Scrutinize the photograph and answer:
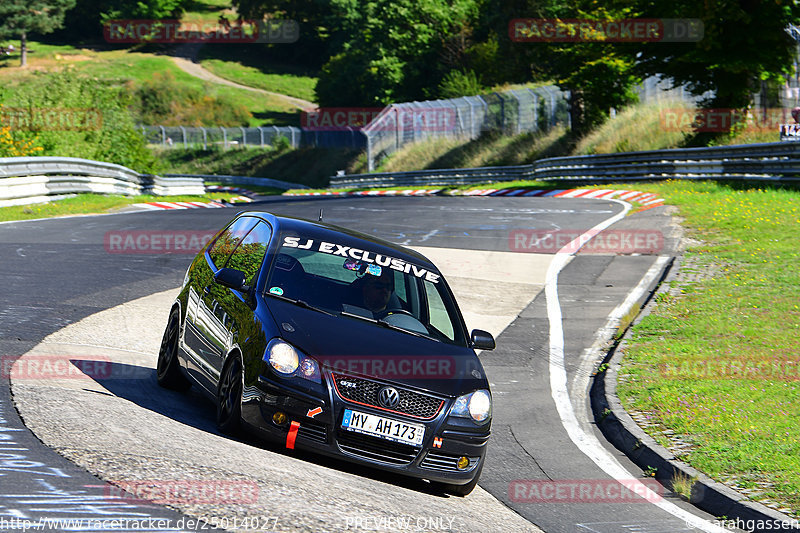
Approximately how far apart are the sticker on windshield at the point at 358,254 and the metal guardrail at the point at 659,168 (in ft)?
61.5

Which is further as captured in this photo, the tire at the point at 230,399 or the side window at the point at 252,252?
the side window at the point at 252,252

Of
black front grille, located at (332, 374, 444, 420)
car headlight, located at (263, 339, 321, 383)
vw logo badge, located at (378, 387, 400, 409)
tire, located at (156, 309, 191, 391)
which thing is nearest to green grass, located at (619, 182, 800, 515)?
black front grille, located at (332, 374, 444, 420)

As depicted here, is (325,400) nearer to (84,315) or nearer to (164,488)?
(164,488)

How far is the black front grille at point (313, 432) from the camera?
6363mm

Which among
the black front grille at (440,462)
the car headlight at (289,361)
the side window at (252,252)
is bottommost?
the black front grille at (440,462)

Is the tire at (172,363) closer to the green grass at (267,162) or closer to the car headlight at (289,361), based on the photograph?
the car headlight at (289,361)

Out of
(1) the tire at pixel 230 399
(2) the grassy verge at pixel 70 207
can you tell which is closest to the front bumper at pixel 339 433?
(1) the tire at pixel 230 399

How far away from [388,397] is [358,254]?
1.67 m

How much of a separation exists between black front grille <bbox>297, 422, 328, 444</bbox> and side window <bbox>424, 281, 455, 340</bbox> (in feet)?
5.06

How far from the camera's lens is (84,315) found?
10.5 m

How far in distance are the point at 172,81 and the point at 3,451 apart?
104 m

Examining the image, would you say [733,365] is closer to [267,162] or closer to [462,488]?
[462,488]

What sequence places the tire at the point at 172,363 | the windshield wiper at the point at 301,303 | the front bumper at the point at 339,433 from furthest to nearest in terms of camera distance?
the tire at the point at 172,363 → the windshield wiper at the point at 301,303 → the front bumper at the point at 339,433

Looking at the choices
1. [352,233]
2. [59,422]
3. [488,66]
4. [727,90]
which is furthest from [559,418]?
[488,66]
